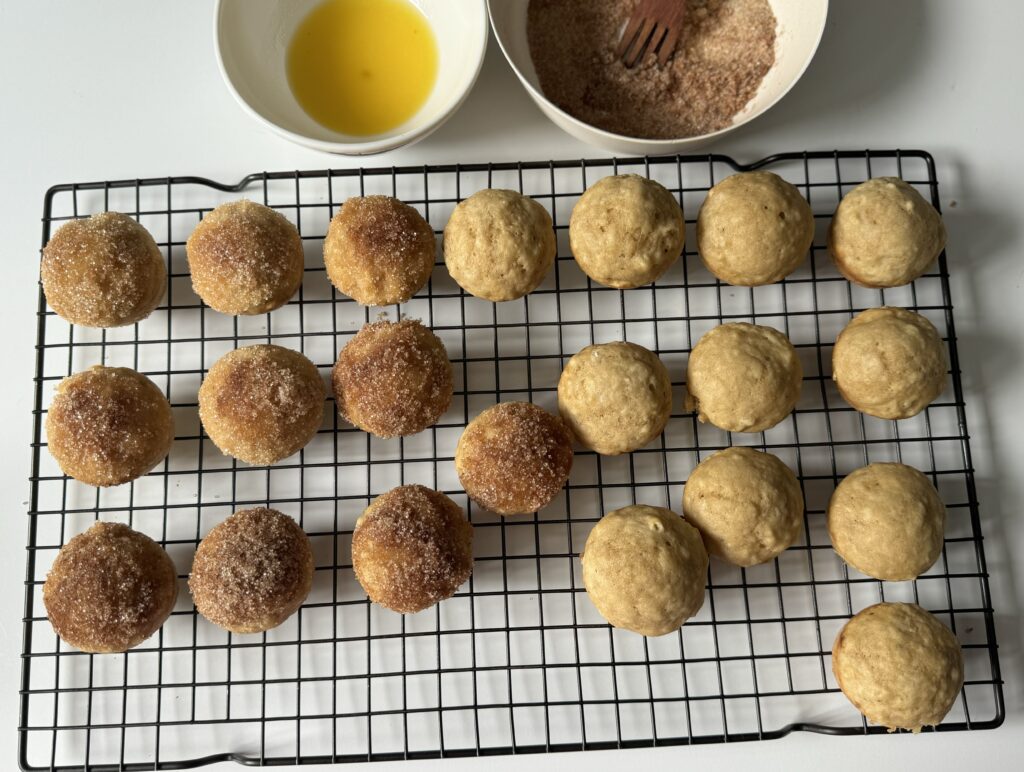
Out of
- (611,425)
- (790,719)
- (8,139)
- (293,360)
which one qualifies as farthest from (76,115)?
(790,719)

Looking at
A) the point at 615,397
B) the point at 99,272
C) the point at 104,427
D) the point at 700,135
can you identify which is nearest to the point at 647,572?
the point at 615,397

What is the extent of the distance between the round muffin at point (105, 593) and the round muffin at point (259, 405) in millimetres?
276

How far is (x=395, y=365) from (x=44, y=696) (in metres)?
1.05

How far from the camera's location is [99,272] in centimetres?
157

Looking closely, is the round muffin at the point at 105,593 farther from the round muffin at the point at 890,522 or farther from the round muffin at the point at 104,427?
the round muffin at the point at 890,522

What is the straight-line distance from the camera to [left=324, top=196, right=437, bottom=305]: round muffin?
158 centimetres

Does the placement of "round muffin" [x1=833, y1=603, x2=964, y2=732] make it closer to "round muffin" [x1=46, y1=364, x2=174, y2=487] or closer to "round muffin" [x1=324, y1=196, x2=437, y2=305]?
"round muffin" [x1=324, y1=196, x2=437, y2=305]

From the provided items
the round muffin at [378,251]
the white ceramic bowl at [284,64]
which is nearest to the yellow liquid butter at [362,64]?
the white ceramic bowl at [284,64]

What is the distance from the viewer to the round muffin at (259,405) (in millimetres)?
1538

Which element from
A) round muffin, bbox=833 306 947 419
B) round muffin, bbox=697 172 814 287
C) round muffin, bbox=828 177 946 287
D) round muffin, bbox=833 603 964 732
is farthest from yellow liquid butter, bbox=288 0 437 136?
round muffin, bbox=833 603 964 732

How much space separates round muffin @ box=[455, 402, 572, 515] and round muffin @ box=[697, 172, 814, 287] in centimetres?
51

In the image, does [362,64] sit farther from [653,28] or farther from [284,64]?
[653,28]

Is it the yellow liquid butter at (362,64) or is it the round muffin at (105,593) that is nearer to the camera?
the round muffin at (105,593)

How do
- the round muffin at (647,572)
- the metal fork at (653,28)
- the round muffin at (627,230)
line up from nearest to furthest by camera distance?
the round muffin at (647,572) → the round muffin at (627,230) → the metal fork at (653,28)
